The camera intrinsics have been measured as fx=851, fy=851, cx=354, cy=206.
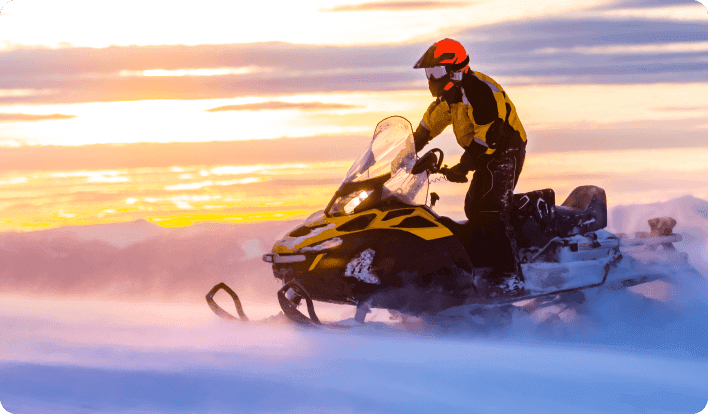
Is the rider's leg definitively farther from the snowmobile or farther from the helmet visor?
the helmet visor

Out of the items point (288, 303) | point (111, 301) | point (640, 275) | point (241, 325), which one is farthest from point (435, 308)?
point (111, 301)

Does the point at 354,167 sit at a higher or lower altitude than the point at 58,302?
higher

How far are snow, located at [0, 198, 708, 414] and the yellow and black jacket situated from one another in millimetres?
1274

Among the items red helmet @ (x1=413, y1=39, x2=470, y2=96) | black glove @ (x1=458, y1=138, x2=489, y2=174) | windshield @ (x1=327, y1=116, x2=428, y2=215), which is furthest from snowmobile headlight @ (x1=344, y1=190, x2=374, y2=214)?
red helmet @ (x1=413, y1=39, x2=470, y2=96)

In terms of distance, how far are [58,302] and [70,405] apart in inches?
108

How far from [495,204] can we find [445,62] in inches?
41.5

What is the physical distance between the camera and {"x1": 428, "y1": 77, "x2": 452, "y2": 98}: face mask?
6008 millimetres

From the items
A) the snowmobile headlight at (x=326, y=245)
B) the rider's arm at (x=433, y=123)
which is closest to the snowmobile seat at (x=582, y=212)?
the rider's arm at (x=433, y=123)

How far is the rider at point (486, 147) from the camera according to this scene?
594cm

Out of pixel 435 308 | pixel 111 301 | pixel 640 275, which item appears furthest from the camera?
pixel 111 301

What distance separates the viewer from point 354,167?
616cm

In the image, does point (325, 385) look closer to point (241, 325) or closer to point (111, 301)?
point (241, 325)

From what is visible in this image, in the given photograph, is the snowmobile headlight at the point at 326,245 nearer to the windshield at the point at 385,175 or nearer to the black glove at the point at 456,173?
the windshield at the point at 385,175

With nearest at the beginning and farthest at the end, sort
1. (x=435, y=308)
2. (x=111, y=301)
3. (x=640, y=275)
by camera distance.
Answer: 1. (x=435, y=308)
2. (x=640, y=275)
3. (x=111, y=301)
